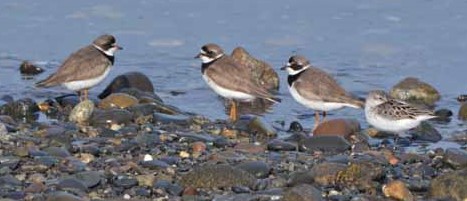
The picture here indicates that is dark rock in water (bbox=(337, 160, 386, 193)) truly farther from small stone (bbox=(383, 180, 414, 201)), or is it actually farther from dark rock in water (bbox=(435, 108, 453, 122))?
dark rock in water (bbox=(435, 108, 453, 122))

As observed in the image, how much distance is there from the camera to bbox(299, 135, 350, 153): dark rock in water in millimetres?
10930

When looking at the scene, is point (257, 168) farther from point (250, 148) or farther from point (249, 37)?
point (249, 37)

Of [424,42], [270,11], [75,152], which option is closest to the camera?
[75,152]

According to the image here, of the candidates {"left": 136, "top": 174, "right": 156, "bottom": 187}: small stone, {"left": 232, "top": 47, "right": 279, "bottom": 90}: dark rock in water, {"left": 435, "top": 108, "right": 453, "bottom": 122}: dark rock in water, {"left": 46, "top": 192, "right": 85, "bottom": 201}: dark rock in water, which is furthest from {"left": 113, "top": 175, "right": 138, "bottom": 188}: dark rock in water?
{"left": 232, "top": 47, "right": 279, "bottom": 90}: dark rock in water

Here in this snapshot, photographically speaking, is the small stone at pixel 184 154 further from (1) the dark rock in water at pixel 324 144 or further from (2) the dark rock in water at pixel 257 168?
(1) the dark rock in water at pixel 324 144

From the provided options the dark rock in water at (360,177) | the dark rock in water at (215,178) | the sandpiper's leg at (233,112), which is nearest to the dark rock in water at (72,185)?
the dark rock in water at (215,178)

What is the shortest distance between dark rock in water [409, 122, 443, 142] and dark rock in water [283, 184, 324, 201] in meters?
3.41

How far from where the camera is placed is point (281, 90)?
14.4 metres

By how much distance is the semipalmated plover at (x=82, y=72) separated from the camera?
12797 mm

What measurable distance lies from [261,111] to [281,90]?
39.3 inches

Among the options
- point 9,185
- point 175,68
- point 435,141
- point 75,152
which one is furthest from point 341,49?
point 9,185

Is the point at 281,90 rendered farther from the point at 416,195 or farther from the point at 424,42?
the point at 416,195

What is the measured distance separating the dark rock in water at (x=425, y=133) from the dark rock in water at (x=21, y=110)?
3.96m

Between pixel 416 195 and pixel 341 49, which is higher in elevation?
pixel 341 49
